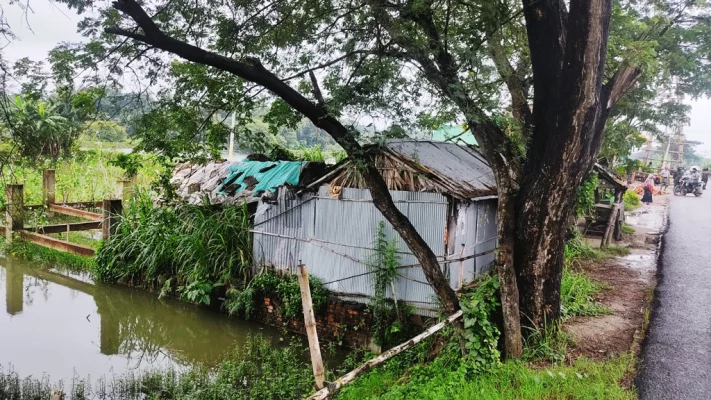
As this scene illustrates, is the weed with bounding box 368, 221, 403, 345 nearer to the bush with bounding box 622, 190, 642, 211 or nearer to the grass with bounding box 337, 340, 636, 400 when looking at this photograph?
the grass with bounding box 337, 340, 636, 400

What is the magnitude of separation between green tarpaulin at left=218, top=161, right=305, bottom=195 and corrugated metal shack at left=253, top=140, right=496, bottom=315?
298 millimetres

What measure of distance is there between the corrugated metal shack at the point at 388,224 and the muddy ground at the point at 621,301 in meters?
2.12

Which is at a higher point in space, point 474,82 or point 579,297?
point 474,82

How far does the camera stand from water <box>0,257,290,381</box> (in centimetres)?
732

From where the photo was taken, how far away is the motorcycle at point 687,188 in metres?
26.2

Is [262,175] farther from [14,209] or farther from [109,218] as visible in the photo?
[14,209]

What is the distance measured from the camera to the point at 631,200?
23469 millimetres

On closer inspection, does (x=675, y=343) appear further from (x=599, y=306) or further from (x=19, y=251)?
(x=19, y=251)

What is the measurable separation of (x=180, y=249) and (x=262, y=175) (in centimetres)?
239

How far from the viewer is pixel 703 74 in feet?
33.2

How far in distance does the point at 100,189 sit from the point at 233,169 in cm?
913

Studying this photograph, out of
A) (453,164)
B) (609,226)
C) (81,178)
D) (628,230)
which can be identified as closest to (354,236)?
(453,164)

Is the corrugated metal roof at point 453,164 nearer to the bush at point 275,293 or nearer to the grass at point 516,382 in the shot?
the grass at point 516,382

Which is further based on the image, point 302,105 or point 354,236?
point 354,236
